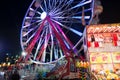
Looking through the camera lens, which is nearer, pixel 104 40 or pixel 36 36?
pixel 104 40

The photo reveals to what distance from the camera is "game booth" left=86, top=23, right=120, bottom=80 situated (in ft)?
32.9

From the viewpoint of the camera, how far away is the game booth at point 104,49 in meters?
10.0

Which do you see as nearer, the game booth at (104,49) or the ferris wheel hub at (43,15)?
the game booth at (104,49)

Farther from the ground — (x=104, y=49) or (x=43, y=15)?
(x=43, y=15)

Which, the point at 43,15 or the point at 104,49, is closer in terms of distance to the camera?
the point at 104,49

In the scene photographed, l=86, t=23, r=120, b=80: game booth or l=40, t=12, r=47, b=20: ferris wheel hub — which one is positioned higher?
l=40, t=12, r=47, b=20: ferris wheel hub

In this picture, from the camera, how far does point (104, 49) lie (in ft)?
33.9

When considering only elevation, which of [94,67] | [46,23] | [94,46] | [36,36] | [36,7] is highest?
[36,7]

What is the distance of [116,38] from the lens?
1045 cm

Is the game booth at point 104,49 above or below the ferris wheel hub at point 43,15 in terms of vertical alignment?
below

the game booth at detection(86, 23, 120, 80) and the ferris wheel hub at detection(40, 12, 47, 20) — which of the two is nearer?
the game booth at detection(86, 23, 120, 80)

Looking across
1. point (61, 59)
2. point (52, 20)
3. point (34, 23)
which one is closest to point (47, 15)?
point (52, 20)

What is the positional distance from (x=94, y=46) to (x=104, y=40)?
595 mm

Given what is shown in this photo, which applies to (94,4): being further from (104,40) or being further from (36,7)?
(36,7)
